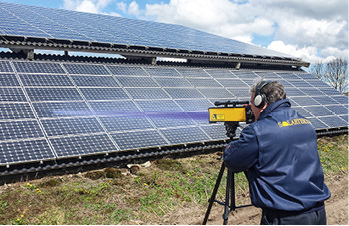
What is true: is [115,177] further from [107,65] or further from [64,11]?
[64,11]

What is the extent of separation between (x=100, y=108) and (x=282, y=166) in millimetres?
8777

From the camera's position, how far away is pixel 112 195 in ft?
27.2

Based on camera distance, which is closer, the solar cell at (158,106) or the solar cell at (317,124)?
the solar cell at (158,106)

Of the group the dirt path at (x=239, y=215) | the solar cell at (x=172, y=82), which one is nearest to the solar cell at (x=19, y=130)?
the dirt path at (x=239, y=215)

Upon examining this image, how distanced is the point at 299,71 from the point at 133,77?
13.9 metres

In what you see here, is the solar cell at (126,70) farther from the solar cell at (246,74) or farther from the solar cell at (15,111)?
the solar cell at (246,74)

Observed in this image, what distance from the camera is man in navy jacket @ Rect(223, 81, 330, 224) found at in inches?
140

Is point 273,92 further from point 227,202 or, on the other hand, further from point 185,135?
point 185,135

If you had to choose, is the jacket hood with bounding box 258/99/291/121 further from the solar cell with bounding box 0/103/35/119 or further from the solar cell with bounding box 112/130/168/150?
the solar cell with bounding box 0/103/35/119

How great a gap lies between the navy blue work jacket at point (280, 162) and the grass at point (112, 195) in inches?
166

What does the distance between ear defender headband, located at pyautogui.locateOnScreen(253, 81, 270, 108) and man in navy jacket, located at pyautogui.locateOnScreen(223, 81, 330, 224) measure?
13 cm

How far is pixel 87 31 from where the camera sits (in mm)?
15844

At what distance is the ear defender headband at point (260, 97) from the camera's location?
388 cm

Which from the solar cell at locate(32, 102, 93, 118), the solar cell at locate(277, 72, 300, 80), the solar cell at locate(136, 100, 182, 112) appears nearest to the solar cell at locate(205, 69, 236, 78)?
the solar cell at locate(277, 72, 300, 80)
